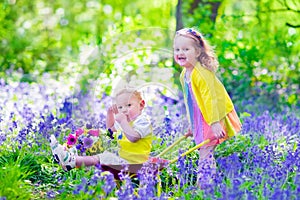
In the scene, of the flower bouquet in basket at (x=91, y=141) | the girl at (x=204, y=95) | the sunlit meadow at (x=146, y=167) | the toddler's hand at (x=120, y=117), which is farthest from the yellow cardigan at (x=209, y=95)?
the flower bouquet in basket at (x=91, y=141)

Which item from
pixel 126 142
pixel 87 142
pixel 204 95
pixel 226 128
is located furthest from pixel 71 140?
pixel 226 128

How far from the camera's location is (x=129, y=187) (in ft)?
11.5

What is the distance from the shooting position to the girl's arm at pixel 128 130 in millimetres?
4234

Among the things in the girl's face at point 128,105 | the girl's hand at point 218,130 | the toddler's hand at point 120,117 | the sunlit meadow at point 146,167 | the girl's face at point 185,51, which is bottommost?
the sunlit meadow at point 146,167

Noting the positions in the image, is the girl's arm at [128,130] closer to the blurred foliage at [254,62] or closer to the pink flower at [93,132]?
the pink flower at [93,132]

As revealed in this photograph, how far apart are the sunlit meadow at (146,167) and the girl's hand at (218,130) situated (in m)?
0.18

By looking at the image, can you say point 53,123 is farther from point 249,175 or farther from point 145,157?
point 249,175

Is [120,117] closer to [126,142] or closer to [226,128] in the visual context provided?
[126,142]

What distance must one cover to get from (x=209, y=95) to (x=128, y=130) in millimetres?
646

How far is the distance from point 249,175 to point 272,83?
4247 millimetres

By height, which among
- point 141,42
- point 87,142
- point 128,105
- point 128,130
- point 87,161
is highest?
point 141,42

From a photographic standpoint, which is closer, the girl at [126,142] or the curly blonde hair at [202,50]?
the girl at [126,142]

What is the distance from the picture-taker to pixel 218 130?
13.8 feet

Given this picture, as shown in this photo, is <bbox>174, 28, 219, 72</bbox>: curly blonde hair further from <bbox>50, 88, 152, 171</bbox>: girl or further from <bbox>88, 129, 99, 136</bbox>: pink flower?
<bbox>88, 129, 99, 136</bbox>: pink flower
